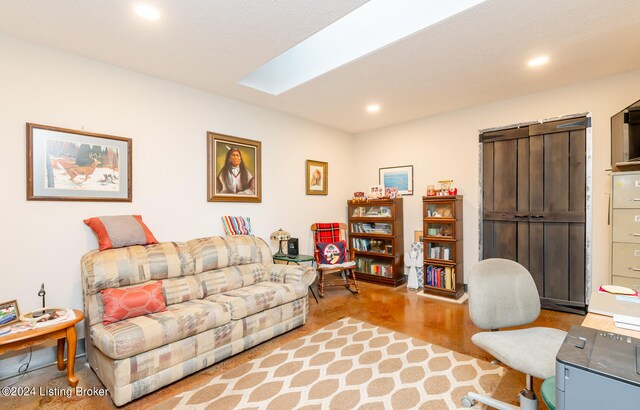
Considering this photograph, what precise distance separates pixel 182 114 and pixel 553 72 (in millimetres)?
4026

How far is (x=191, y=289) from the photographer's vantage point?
2850 millimetres

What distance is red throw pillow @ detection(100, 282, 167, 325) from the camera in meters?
2.24

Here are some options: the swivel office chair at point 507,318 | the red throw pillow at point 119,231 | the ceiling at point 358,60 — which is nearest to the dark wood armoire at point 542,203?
the ceiling at point 358,60

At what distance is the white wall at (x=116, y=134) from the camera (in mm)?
2412

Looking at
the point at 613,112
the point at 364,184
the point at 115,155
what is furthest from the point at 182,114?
the point at 613,112

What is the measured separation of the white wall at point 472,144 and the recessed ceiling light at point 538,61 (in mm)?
968

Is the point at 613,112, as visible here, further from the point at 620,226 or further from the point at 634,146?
the point at 620,226

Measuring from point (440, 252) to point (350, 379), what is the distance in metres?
2.69

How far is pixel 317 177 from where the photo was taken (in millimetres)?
5039

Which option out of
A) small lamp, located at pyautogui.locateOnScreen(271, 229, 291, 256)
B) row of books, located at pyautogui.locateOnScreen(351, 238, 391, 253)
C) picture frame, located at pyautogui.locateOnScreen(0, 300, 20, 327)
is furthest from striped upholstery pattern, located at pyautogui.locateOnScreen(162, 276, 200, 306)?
row of books, located at pyautogui.locateOnScreen(351, 238, 391, 253)

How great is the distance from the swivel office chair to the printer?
2.10 feet

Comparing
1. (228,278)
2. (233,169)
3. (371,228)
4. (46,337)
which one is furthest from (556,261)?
(46,337)

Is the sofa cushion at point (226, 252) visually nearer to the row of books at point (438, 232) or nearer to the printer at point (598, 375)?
the row of books at point (438, 232)

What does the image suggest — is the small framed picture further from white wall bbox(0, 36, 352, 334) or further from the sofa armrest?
the sofa armrest
